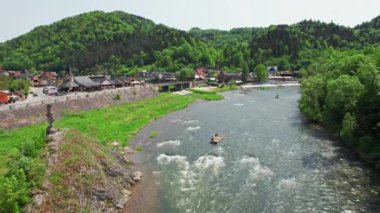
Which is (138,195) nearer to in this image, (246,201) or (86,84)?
(246,201)

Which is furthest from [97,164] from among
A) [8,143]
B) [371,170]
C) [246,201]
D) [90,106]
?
[90,106]

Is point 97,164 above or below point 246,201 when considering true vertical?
above

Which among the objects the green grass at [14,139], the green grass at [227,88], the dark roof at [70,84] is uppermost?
the dark roof at [70,84]

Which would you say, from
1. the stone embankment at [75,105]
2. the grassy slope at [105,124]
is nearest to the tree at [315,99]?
the grassy slope at [105,124]

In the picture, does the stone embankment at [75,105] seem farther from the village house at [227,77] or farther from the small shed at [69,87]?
the village house at [227,77]

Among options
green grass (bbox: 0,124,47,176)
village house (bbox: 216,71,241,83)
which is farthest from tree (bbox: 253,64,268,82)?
green grass (bbox: 0,124,47,176)

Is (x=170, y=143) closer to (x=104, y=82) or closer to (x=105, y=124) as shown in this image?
(x=105, y=124)
